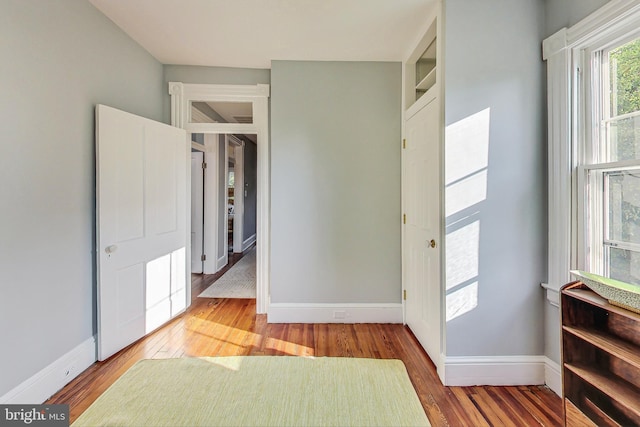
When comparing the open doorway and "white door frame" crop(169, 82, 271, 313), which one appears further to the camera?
the open doorway

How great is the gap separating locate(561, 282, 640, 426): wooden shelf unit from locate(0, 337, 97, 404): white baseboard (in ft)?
9.49

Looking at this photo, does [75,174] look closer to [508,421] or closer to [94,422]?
[94,422]

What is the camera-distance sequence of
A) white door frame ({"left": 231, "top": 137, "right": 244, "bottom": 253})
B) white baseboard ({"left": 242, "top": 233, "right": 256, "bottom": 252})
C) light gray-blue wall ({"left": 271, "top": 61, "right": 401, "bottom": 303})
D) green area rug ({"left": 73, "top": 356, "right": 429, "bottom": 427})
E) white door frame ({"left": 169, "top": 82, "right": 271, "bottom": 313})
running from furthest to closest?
1. white baseboard ({"left": 242, "top": 233, "right": 256, "bottom": 252})
2. white door frame ({"left": 231, "top": 137, "right": 244, "bottom": 253})
3. white door frame ({"left": 169, "top": 82, "right": 271, "bottom": 313})
4. light gray-blue wall ({"left": 271, "top": 61, "right": 401, "bottom": 303})
5. green area rug ({"left": 73, "top": 356, "right": 429, "bottom": 427})

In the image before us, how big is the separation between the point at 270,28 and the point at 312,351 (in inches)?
103

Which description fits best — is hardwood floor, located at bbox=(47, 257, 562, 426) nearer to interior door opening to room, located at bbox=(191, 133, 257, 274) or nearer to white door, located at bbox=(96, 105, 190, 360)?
white door, located at bbox=(96, 105, 190, 360)

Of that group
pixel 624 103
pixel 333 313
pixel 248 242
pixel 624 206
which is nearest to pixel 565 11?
pixel 624 103

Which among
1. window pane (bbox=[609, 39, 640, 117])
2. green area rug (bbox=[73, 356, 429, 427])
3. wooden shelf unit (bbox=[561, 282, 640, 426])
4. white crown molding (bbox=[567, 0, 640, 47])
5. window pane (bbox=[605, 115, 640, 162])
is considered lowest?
green area rug (bbox=[73, 356, 429, 427])

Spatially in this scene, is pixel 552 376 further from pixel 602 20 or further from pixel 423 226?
pixel 602 20

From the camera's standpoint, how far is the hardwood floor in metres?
1.67

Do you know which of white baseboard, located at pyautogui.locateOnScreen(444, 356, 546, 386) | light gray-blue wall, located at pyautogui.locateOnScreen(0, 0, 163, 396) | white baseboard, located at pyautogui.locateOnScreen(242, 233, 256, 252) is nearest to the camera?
light gray-blue wall, located at pyautogui.locateOnScreen(0, 0, 163, 396)

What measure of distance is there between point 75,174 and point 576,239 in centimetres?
330

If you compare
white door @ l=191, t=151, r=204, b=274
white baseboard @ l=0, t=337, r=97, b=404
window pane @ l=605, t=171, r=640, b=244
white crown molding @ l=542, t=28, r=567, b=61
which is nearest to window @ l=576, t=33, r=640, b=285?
window pane @ l=605, t=171, r=640, b=244

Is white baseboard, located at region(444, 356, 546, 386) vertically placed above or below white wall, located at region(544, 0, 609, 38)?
below

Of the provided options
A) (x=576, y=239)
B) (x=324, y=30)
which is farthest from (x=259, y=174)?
(x=576, y=239)
